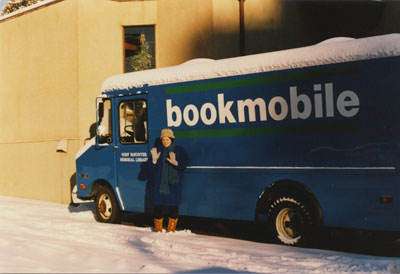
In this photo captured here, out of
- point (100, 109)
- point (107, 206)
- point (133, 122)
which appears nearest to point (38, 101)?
point (100, 109)

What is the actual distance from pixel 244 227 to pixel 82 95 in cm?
634

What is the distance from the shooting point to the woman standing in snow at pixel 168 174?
9258mm

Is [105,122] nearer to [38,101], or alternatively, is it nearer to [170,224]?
[170,224]

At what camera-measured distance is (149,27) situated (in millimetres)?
15547

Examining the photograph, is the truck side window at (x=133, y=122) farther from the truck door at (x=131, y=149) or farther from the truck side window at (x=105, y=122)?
the truck side window at (x=105, y=122)

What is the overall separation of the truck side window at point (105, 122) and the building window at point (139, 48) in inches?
188

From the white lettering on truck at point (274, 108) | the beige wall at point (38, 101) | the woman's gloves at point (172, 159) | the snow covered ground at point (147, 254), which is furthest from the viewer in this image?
the beige wall at point (38, 101)

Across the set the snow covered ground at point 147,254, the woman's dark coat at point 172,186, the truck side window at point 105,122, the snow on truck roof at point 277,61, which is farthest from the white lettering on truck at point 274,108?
the snow covered ground at point 147,254

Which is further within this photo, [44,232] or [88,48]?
[88,48]

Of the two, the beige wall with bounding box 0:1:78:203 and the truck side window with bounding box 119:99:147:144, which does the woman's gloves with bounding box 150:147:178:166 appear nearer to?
the truck side window with bounding box 119:99:147:144

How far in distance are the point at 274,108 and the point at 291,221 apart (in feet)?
5.87

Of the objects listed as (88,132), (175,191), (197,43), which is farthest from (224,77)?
(88,132)

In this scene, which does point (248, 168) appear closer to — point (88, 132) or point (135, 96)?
point (135, 96)

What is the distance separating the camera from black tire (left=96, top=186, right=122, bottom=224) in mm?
10828
